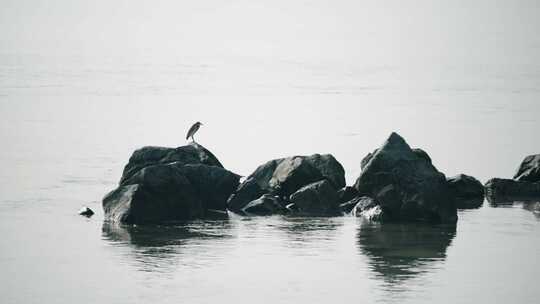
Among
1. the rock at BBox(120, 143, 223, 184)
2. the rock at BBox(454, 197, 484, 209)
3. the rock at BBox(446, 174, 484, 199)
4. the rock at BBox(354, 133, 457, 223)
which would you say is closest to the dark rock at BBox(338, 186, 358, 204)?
the rock at BBox(354, 133, 457, 223)

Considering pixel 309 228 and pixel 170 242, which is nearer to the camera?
pixel 170 242

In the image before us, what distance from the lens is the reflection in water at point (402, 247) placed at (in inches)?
1626

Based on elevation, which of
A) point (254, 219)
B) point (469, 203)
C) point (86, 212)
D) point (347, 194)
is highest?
point (347, 194)

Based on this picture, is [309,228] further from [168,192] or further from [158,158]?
[158,158]

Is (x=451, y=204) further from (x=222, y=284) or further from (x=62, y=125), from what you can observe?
(x=62, y=125)

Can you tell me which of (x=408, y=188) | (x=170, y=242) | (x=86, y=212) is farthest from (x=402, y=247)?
(x=86, y=212)

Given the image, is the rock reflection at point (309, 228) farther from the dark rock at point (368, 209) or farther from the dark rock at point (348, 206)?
the dark rock at point (348, 206)

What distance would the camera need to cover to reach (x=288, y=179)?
52.3 metres

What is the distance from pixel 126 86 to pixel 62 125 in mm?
49012

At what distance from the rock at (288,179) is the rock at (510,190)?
6.82 m

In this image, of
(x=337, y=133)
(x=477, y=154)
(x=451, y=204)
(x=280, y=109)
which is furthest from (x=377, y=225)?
(x=280, y=109)

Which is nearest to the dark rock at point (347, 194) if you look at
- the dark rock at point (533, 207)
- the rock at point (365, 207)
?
the rock at point (365, 207)

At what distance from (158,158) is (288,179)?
509cm

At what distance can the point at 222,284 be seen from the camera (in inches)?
1550
